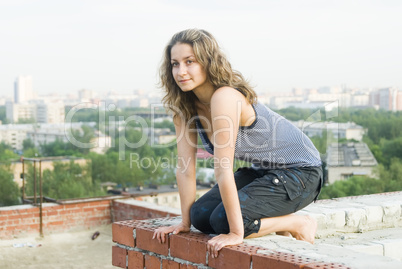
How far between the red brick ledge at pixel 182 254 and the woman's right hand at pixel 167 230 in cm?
2

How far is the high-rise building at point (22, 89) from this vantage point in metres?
52.0

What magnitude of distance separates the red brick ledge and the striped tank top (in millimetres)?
356

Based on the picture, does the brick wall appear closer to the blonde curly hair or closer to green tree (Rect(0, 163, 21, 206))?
the blonde curly hair

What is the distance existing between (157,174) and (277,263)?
130 ft

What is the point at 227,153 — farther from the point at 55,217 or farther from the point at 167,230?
the point at 55,217

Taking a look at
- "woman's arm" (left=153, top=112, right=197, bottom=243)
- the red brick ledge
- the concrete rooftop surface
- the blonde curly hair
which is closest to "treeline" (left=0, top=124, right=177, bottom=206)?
the concrete rooftop surface

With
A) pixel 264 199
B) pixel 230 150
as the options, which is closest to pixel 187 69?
pixel 230 150

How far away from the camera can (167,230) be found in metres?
2.13

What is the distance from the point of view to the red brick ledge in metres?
1.71

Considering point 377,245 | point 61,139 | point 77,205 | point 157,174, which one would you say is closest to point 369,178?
point 157,174

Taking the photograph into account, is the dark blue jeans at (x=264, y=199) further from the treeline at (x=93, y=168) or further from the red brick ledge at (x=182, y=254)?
the treeline at (x=93, y=168)

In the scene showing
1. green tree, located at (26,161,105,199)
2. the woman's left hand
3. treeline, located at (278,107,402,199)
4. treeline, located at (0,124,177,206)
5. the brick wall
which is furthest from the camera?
green tree, located at (26,161,105,199)

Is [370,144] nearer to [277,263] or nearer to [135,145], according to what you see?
[135,145]

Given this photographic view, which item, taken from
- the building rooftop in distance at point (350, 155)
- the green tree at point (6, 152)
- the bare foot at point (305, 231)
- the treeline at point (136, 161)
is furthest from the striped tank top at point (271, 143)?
the green tree at point (6, 152)
